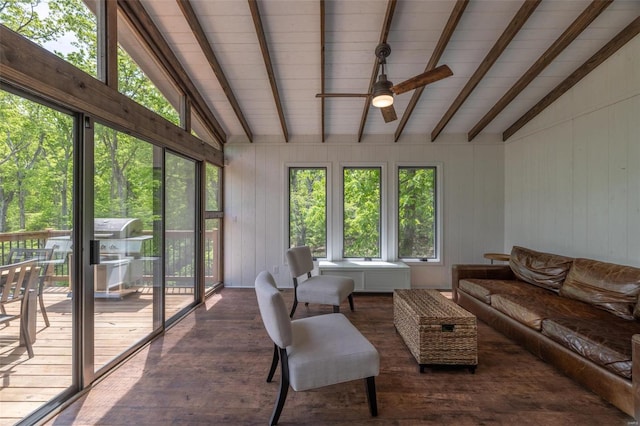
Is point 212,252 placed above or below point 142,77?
below

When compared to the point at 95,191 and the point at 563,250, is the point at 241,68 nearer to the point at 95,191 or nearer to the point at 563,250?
the point at 95,191

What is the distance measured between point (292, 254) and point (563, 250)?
3.53 meters

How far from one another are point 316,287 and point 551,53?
12.0ft

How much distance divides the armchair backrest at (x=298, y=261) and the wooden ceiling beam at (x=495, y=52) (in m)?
2.92

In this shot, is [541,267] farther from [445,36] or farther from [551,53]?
[445,36]

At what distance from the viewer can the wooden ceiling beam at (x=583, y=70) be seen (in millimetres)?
2707

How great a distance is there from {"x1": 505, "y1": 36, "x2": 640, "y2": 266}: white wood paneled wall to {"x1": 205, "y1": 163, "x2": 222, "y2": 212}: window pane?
4.94 metres

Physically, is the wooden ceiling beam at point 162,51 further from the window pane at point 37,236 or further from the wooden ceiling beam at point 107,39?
the window pane at point 37,236

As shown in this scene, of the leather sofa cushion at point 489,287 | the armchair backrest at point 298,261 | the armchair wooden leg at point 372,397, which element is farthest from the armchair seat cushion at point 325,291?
the leather sofa cushion at point 489,287

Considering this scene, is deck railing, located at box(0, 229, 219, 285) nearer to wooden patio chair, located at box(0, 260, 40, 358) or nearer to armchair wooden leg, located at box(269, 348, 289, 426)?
wooden patio chair, located at box(0, 260, 40, 358)

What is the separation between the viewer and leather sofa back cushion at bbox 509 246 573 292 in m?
3.13

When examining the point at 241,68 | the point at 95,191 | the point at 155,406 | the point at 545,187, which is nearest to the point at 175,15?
the point at 241,68

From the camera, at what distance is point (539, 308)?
2609 mm

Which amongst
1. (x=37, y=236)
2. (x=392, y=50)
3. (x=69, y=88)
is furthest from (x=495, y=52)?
(x=37, y=236)
